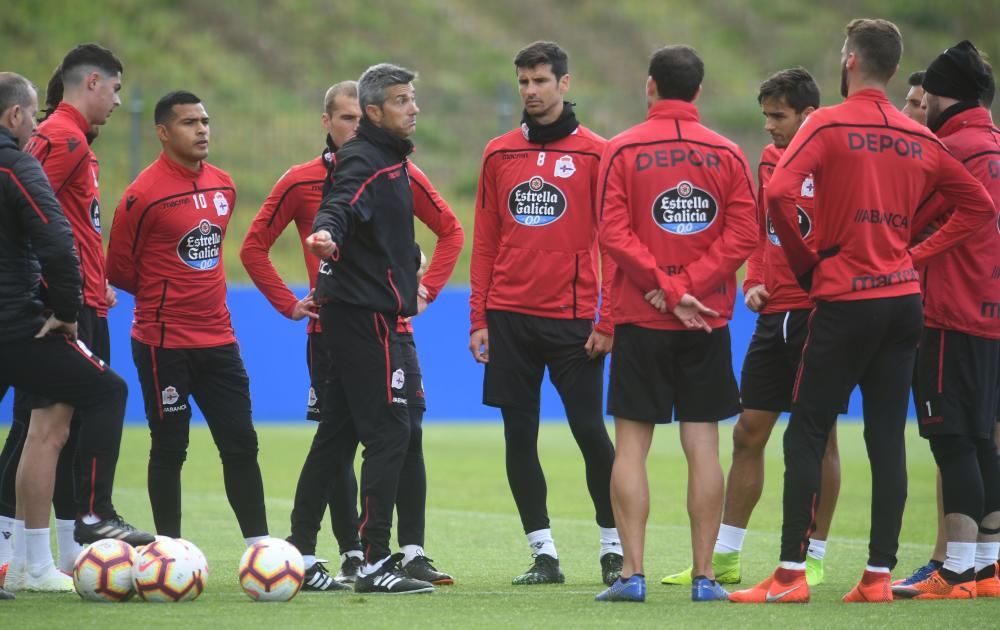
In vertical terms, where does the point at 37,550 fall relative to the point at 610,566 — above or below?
above

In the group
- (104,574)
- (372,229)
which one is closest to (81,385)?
(104,574)

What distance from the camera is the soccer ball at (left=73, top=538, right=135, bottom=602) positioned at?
6453mm

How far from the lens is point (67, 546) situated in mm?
7629

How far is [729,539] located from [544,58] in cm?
270

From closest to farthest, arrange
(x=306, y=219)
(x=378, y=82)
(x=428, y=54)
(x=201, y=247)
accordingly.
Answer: (x=378, y=82) < (x=201, y=247) < (x=306, y=219) < (x=428, y=54)

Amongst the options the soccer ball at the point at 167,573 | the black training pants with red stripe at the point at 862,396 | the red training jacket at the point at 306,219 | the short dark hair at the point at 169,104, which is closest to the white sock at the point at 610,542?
the black training pants with red stripe at the point at 862,396

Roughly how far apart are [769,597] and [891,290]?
147 centimetres

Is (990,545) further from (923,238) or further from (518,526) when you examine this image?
(518,526)

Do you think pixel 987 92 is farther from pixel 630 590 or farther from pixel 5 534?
pixel 5 534

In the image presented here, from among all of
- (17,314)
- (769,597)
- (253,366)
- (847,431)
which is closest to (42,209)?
(17,314)

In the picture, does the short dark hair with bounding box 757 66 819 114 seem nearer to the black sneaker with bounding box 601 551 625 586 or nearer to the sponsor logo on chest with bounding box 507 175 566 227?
the sponsor logo on chest with bounding box 507 175 566 227

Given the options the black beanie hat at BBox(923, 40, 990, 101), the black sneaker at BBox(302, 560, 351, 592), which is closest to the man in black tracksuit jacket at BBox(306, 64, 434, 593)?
the black sneaker at BBox(302, 560, 351, 592)

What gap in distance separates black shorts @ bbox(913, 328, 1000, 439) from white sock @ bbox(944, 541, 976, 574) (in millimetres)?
525

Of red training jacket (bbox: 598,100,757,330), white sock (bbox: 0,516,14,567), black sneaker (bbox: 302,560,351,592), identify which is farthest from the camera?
white sock (bbox: 0,516,14,567)
